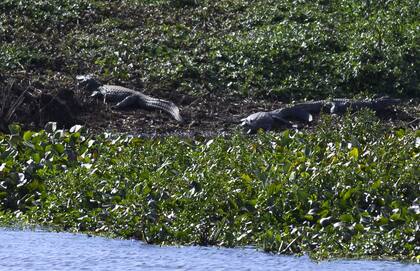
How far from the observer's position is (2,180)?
35.3 feet

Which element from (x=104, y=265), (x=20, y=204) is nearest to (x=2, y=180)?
(x=20, y=204)

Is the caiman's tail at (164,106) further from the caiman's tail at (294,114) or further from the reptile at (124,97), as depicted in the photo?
Answer: the caiman's tail at (294,114)

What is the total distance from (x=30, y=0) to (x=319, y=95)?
6.35 metres

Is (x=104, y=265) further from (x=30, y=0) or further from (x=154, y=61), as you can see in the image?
(x=30, y=0)

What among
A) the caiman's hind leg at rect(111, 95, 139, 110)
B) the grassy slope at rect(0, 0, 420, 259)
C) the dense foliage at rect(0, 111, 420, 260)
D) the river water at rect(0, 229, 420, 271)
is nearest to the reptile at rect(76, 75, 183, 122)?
the caiman's hind leg at rect(111, 95, 139, 110)

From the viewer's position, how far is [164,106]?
660 inches

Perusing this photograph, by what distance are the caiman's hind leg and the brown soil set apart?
0.32 feet

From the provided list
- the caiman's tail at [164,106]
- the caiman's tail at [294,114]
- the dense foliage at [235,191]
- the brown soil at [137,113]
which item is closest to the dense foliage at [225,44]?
the brown soil at [137,113]

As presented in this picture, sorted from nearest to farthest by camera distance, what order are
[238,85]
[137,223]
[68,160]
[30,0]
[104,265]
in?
[104,265] → [137,223] → [68,160] → [238,85] → [30,0]

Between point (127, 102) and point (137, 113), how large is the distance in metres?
0.23

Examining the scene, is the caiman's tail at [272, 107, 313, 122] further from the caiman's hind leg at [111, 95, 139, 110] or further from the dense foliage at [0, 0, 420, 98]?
the caiman's hind leg at [111, 95, 139, 110]

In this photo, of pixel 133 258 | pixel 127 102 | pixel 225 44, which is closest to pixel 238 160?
pixel 133 258

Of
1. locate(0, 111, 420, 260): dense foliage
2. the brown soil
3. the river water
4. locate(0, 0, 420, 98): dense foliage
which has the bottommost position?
the river water

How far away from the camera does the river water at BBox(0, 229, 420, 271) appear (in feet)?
26.3
